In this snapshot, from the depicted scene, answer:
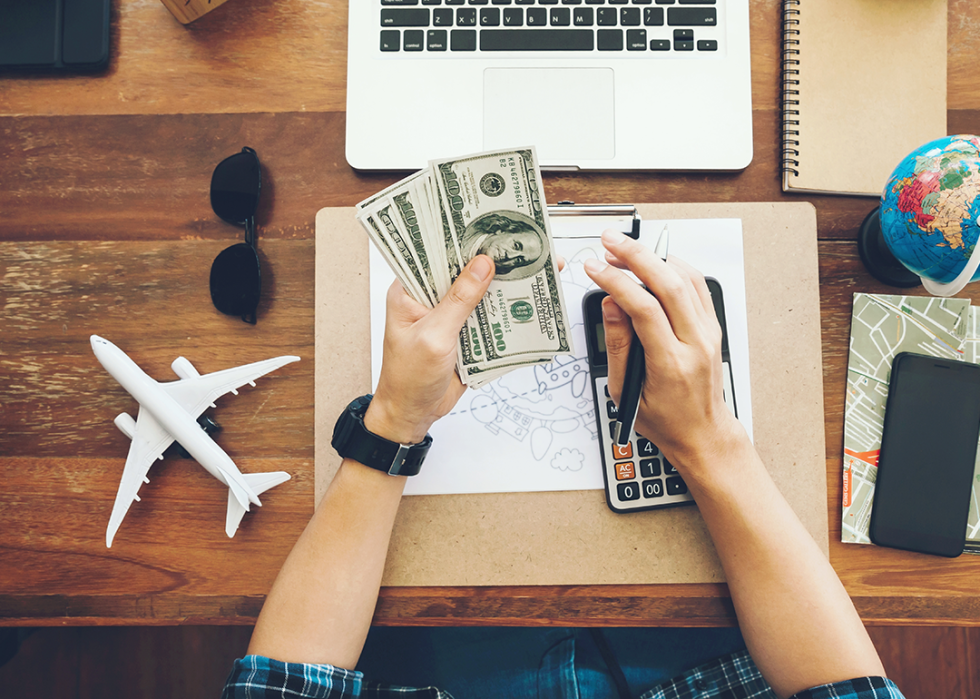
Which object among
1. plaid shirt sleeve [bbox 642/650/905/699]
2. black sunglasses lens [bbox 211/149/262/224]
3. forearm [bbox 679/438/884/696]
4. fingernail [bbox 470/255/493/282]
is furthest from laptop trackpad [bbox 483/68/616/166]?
plaid shirt sleeve [bbox 642/650/905/699]

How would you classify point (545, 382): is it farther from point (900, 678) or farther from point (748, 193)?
point (900, 678)

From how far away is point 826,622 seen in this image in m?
0.61

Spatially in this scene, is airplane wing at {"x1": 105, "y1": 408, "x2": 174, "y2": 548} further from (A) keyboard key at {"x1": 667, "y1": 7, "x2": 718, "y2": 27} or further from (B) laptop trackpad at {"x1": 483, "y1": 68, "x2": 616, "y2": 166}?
(A) keyboard key at {"x1": 667, "y1": 7, "x2": 718, "y2": 27}

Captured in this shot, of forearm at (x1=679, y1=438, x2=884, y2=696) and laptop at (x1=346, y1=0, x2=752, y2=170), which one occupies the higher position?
laptop at (x1=346, y1=0, x2=752, y2=170)

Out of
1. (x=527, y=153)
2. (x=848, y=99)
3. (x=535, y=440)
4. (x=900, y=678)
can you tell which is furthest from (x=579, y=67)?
(x=900, y=678)

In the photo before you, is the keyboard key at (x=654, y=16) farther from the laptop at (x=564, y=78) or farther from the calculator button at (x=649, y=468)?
the calculator button at (x=649, y=468)

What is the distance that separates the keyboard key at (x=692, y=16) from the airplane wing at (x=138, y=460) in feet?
2.76

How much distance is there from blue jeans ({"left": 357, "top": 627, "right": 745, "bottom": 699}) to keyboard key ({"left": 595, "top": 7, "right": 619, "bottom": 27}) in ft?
→ 2.90

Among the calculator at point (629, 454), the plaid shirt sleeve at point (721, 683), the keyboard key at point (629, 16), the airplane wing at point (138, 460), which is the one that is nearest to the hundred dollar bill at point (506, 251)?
the calculator at point (629, 454)

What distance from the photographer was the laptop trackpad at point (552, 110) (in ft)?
2.33

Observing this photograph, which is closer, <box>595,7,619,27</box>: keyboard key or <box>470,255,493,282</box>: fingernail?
<box>470,255,493,282</box>: fingernail

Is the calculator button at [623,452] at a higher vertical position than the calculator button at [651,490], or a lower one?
higher

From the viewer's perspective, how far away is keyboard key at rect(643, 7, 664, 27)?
0.71m

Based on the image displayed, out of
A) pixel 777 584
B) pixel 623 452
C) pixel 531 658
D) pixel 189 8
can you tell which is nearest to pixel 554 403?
pixel 623 452
